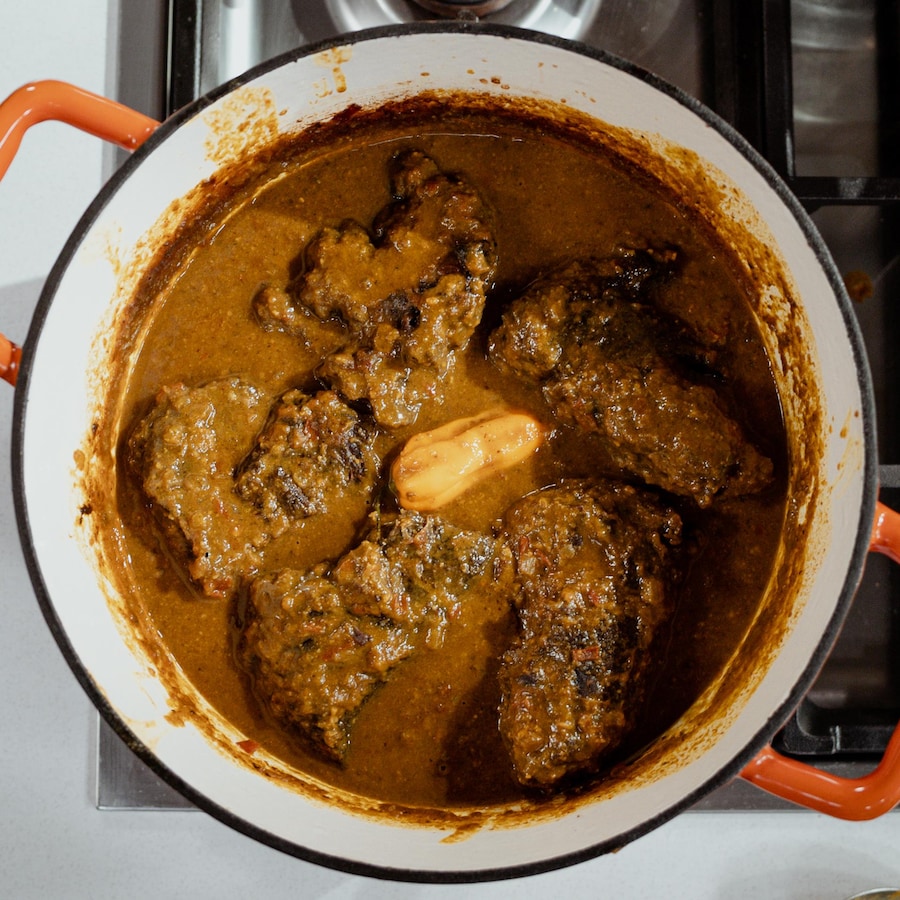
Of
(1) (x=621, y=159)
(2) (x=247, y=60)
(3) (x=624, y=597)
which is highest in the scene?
(2) (x=247, y=60)

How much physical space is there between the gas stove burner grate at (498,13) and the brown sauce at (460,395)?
0.21 meters

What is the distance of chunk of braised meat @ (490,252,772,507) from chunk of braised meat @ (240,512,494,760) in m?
0.26

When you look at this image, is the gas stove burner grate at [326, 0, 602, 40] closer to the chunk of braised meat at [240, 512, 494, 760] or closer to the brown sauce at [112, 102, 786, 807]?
the brown sauce at [112, 102, 786, 807]

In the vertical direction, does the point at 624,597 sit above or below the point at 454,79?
below

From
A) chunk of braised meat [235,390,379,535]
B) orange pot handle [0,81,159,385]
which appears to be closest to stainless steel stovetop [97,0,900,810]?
orange pot handle [0,81,159,385]

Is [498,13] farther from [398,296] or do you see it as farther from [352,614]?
[352,614]

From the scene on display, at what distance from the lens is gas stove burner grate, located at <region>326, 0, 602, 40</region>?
1553 mm

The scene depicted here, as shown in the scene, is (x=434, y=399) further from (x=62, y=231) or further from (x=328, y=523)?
(x=62, y=231)

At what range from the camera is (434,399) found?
1410mm

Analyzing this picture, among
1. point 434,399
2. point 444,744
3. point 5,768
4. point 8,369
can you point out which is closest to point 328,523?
point 434,399

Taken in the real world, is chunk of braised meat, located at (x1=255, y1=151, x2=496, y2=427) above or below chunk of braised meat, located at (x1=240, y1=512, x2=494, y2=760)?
above

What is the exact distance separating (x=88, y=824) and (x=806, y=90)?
174 centimetres

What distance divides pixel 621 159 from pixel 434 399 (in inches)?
18.2

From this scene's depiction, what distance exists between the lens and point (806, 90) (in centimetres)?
159
